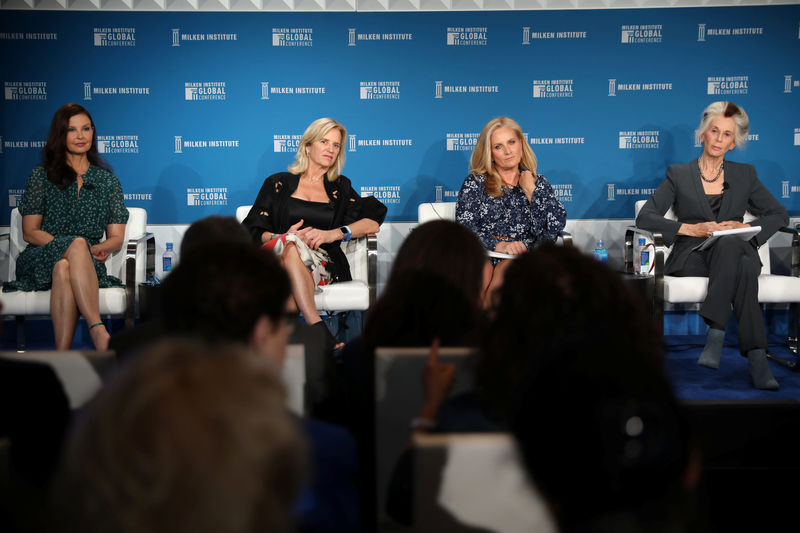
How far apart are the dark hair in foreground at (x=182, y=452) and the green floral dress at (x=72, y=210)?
144 inches

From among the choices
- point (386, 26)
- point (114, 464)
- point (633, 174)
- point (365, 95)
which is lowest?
point (114, 464)

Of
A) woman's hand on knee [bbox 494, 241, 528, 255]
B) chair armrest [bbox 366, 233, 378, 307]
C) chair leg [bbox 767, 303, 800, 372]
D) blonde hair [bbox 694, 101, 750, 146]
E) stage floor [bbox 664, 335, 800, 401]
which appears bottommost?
stage floor [bbox 664, 335, 800, 401]

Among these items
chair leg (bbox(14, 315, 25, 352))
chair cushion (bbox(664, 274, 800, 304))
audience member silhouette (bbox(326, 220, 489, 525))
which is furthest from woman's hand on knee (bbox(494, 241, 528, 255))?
chair leg (bbox(14, 315, 25, 352))

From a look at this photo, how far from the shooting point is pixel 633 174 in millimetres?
5188

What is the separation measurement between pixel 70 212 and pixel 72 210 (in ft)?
0.05

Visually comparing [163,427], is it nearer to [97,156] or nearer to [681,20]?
[97,156]

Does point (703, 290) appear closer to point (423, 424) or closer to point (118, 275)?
point (423, 424)

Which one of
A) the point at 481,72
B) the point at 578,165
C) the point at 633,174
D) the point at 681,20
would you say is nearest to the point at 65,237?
the point at 481,72

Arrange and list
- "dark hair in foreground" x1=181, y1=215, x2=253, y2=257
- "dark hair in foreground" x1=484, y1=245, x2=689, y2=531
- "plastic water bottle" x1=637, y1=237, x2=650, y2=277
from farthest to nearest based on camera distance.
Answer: "plastic water bottle" x1=637, y1=237, x2=650, y2=277 < "dark hair in foreground" x1=181, y1=215, x2=253, y2=257 < "dark hair in foreground" x1=484, y1=245, x2=689, y2=531

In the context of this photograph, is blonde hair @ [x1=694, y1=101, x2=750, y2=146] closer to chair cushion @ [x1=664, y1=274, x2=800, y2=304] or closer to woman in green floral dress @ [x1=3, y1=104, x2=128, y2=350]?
chair cushion @ [x1=664, y1=274, x2=800, y2=304]

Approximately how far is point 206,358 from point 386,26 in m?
4.72

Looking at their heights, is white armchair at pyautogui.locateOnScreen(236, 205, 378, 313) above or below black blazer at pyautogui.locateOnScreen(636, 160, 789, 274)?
below

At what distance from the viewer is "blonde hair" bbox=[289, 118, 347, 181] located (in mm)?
4531

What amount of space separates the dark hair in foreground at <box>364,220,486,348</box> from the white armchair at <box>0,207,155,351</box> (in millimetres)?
2315
